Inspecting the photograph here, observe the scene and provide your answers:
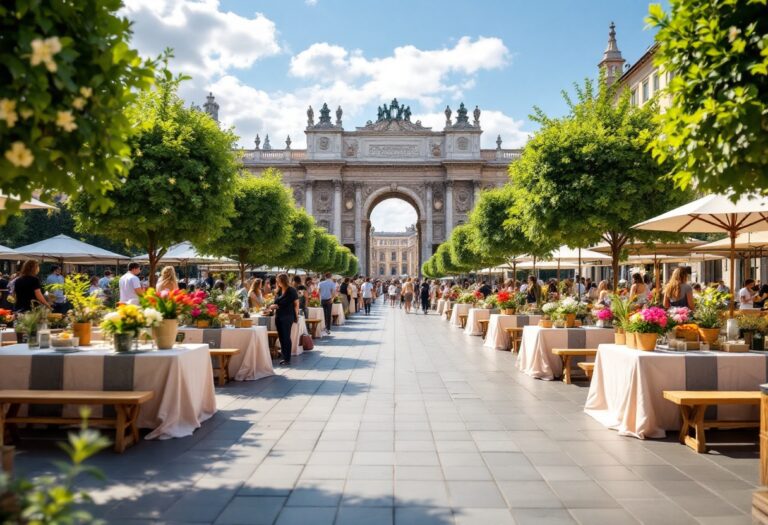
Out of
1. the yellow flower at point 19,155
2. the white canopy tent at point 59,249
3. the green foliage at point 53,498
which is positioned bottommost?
the green foliage at point 53,498

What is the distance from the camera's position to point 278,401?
9852 mm

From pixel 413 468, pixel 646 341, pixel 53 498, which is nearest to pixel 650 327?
pixel 646 341

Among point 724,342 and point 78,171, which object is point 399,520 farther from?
point 724,342

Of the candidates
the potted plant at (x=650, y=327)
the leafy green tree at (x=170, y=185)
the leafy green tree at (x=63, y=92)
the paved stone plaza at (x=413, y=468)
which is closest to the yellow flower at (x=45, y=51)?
the leafy green tree at (x=63, y=92)

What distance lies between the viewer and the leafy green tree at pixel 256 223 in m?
20.5

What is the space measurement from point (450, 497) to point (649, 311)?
12.9ft

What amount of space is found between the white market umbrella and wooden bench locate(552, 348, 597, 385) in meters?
2.30

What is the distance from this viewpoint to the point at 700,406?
700 cm

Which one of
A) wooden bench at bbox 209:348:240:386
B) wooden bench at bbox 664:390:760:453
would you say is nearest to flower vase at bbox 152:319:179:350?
wooden bench at bbox 209:348:240:386

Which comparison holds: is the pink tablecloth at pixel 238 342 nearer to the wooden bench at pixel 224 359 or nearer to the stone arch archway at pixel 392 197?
the wooden bench at pixel 224 359

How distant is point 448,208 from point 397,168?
6.11m

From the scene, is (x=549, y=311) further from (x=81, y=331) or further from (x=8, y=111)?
(x=8, y=111)

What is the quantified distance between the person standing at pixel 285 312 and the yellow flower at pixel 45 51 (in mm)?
10942

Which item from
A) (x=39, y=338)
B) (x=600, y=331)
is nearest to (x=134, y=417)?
(x=39, y=338)
